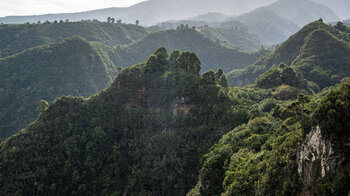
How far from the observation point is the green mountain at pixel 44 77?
11400cm

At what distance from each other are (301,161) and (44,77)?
139950 millimetres

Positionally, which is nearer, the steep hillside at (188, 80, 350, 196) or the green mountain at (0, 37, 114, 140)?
the steep hillside at (188, 80, 350, 196)

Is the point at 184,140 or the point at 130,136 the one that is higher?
the point at 184,140

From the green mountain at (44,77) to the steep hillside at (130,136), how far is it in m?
68.4

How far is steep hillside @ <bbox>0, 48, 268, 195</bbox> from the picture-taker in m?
49.0

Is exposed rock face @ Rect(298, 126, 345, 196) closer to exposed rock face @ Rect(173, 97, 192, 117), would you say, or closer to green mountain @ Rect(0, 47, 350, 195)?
green mountain @ Rect(0, 47, 350, 195)

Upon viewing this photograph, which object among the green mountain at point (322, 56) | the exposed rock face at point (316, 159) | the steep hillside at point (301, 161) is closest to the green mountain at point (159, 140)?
the steep hillside at point (301, 161)

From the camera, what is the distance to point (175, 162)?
51.6 m

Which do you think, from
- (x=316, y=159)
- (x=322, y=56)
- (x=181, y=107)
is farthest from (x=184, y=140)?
(x=322, y=56)

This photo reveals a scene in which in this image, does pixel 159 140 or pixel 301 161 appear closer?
pixel 301 161

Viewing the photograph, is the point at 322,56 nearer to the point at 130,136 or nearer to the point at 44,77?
the point at 130,136

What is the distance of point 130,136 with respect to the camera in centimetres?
5878

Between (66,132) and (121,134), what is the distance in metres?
12.7

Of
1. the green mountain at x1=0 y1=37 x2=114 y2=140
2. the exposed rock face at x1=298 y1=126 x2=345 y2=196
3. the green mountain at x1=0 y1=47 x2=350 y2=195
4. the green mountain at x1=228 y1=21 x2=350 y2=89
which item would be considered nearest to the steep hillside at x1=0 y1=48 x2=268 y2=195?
the green mountain at x1=0 y1=47 x2=350 y2=195
